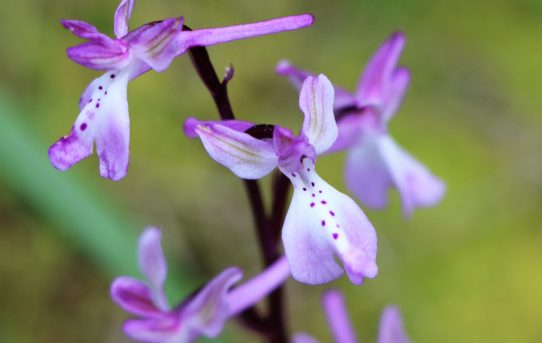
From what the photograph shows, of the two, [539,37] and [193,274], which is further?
[539,37]

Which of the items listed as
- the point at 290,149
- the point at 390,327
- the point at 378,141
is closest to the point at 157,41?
the point at 290,149

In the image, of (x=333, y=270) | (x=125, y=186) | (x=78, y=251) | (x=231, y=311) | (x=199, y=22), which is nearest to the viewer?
(x=333, y=270)

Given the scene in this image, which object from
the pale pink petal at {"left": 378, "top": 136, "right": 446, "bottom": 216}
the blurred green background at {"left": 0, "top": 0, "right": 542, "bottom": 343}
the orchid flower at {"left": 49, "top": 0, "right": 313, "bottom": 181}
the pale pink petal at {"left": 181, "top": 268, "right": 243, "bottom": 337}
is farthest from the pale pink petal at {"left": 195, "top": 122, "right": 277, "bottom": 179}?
the blurred green background at {"left": 0, "top": 0, "right": 542, "bottom": 343}

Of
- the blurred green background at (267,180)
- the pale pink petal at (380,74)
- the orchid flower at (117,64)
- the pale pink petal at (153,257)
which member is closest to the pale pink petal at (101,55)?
the orchid flower at (117,64)

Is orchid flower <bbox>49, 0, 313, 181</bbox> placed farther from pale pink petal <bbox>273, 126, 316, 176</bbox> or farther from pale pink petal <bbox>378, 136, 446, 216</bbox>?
pale pink petal <bbox>378, 136, 446, 216</bbox>

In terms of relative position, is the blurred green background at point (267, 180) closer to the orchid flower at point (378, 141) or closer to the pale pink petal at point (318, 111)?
the orchid flower at point (378, 141)

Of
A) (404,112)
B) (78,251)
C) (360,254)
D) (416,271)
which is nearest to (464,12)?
(404,112)

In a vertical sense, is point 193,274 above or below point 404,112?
below

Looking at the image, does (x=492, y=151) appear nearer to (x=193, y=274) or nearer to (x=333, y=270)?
(x=193, y=274)
